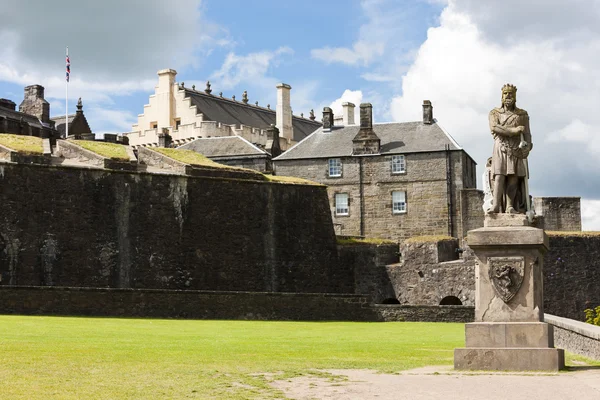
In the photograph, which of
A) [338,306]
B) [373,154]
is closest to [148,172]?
[338,306]

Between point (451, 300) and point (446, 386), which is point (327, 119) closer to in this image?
point (451, 300)

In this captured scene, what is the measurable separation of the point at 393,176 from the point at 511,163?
118 ft

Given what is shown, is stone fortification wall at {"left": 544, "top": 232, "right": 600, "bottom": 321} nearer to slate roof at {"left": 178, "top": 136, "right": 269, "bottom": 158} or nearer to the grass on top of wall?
slate roof at {"left": 178, "top": 136, "right": 269, "bottom": 158}

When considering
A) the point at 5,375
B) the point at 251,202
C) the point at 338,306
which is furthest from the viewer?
the point at 251,202

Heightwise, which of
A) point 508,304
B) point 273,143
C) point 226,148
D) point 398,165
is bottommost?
point 508,304

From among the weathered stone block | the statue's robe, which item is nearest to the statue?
the statue's robe

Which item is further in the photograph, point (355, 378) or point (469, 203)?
point (469, 203)

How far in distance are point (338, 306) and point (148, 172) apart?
932 centimetres

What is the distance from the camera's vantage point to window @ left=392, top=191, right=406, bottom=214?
49.1m

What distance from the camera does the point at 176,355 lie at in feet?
49.1

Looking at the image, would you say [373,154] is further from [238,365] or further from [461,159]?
[238,365]

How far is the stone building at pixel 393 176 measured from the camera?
48219 millimetres

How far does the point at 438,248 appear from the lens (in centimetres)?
4069

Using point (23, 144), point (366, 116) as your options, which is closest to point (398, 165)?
point (366, 116)
